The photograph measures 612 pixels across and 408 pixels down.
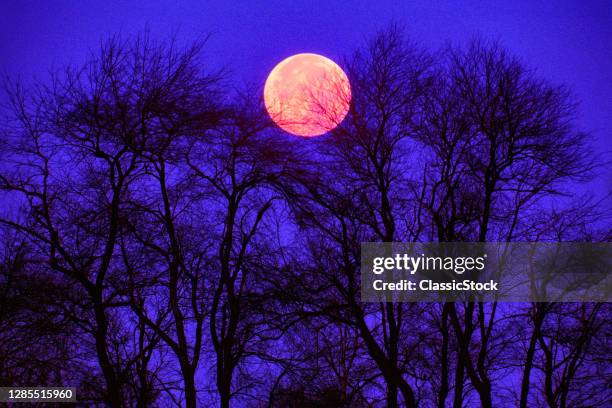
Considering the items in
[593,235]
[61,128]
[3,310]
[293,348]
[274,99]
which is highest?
[274,99]

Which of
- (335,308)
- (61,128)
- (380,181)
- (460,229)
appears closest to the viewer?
(61,128)

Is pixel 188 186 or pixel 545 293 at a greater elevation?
pixel 188 186

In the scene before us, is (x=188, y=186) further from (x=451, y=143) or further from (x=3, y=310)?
(x=451, y=143)

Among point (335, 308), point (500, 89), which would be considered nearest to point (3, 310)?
point (335, 308)

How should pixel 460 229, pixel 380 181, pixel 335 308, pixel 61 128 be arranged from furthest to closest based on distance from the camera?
pixel 460 229
pixel 380 181
pixel 335 308
pixel 61 128

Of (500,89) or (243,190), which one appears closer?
(243,190)

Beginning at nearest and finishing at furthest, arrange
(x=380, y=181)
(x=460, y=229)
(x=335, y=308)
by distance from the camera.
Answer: (x=335, y=308)
(x=380, y=181)
(x=460, y=229)

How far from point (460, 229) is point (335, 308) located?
373 cm

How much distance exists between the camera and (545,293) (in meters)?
13.4


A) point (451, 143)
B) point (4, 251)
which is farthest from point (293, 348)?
point (4, 251)

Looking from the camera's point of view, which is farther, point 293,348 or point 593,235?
point 593,235

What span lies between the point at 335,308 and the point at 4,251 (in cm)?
A: 732

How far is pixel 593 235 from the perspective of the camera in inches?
550

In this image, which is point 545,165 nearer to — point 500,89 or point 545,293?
point 500,89
